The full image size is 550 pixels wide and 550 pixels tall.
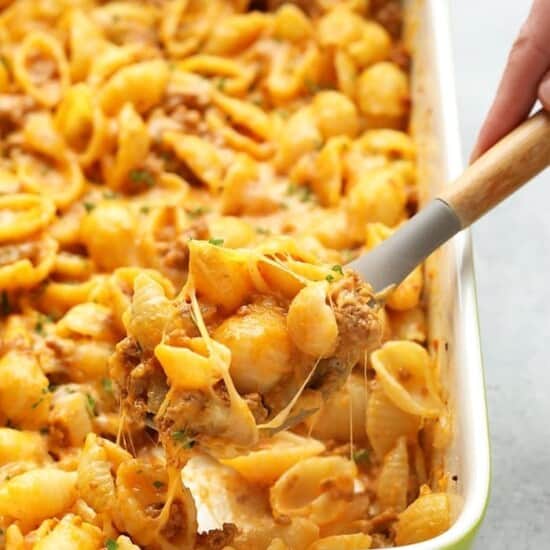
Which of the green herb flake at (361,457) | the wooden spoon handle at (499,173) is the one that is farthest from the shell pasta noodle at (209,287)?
the wooden spoon handle at (499,173)

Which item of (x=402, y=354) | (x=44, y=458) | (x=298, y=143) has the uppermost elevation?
(x=298, y=143)

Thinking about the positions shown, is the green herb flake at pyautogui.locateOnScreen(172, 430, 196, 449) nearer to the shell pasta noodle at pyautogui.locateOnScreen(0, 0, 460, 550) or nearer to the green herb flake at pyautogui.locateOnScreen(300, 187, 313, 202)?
the shell pasta noodle at pyautogui.locateOnScreen(0, 0, 460, 550)

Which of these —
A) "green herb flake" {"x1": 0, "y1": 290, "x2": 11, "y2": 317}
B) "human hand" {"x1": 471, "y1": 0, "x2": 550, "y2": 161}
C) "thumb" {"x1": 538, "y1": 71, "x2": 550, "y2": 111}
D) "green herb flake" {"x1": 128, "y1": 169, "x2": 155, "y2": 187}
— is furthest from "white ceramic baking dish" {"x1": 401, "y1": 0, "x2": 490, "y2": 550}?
"green herb flake" {"x1": 0, "y1": 290, "x2": 11, "y2": 317}

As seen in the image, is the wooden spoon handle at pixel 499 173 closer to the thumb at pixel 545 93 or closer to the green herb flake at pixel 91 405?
the thumb at pixel 545 93

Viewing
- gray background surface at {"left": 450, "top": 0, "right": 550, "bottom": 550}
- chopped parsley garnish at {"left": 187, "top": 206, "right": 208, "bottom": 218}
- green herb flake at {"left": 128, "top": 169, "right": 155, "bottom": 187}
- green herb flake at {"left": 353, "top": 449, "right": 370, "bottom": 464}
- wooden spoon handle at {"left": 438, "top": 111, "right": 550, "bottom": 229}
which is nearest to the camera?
wooden spoon handle at {"left": 438, "top": 111, "right": 550, "bottom": 229}

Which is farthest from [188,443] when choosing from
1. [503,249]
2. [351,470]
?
[503,249]

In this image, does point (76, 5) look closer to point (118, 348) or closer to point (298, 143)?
point (298, 143)
